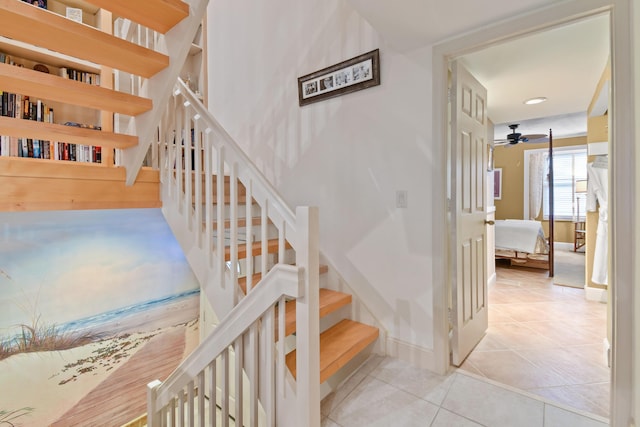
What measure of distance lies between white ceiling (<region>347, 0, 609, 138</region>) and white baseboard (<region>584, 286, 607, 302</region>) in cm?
211

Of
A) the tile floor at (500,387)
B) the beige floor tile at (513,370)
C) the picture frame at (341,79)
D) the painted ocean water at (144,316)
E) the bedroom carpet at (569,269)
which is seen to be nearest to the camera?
the tile floor at (500,387)

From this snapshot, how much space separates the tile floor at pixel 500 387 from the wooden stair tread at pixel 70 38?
2058 millimetres

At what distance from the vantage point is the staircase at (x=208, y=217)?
1.24 meters

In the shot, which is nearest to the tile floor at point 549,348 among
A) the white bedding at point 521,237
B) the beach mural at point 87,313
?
the white bedding at point 521,237

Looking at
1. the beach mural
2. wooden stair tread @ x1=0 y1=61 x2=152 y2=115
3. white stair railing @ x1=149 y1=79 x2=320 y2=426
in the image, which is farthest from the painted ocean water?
wooden stair tread @ x1=0 y1=61 x2=152 y2=115

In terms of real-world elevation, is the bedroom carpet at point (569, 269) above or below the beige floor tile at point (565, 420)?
above

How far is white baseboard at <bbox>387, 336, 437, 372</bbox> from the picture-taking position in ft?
6.02

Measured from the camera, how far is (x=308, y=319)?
1.22 m

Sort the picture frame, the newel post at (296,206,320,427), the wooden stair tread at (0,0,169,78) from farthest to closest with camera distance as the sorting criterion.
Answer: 1. the picture frame
2. the newel post at (296,206,320,427)
3. the wooden stair tread at (0,0,169,78)

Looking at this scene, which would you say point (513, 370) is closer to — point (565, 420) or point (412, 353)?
point (565, 420)

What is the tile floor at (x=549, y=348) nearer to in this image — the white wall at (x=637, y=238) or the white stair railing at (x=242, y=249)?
→ the white wall at (x=637, y=238)

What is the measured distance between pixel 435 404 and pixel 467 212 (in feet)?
4.05

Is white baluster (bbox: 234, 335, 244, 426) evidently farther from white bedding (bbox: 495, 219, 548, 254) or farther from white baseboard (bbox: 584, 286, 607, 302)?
white bedding (bbox: 495, 219, 548, 254)

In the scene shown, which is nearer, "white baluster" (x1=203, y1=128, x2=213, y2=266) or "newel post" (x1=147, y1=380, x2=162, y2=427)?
"white baluster" (x1=203, y1=128, x2=213, y2=266)
